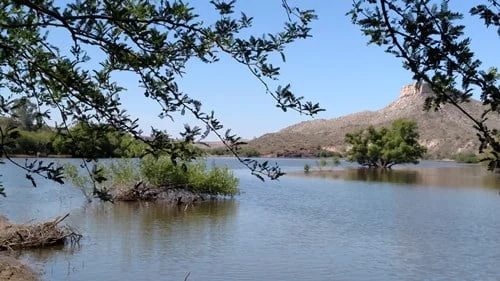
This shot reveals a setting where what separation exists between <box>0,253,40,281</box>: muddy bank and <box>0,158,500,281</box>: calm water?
0.82 m

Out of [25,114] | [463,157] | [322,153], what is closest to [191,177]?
[25,114]

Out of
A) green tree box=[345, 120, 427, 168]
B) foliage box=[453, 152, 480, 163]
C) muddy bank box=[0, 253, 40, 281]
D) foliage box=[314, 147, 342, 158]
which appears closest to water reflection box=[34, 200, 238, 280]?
muddy bank box=[0, 253, 40, 281]

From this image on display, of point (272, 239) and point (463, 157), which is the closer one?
point (272, 239)

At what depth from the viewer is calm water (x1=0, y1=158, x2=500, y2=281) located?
14.3 meters

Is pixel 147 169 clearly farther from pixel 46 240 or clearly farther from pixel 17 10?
pixel 17 10

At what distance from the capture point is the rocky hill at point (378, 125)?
448 feet

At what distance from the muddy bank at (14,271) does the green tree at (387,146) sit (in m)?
68.8

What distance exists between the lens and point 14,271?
452 inches

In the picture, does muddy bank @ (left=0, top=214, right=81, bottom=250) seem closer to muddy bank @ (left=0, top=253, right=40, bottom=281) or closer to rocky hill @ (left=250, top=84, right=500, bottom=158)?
muddy bank @ (left=0, top=253, right=40, bottom=281)

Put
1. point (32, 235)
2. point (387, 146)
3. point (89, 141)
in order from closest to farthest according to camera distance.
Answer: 1. point (89, 141)
2. point (32, 235)
3. point (387, 146)

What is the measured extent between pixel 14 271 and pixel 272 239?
8.98 meters

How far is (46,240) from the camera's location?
607 inches

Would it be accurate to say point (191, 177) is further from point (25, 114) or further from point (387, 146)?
point (387, 146)

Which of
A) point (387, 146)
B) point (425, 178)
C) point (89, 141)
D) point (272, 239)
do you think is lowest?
point (272, 239)
